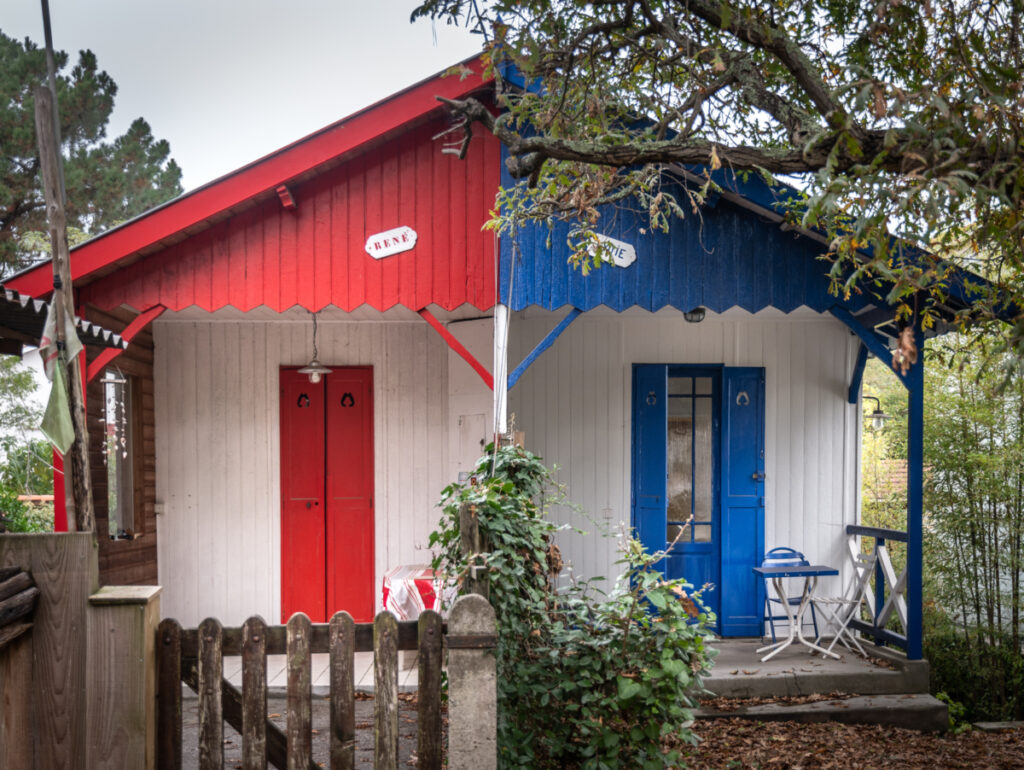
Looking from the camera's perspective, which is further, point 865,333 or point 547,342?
point 865,333

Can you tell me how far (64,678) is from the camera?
10.5 feet

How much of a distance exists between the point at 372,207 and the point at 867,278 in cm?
389

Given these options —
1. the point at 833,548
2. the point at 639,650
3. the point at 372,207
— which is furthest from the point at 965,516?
the point at 372,207

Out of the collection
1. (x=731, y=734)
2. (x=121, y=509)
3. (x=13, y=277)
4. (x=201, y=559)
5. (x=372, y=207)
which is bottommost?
(x=731, y=734)

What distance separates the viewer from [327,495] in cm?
766

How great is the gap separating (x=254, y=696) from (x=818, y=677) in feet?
14.9

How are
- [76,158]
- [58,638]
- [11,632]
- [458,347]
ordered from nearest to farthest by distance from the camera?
[11,632] → [58,638] → [458,347] → [76,158]

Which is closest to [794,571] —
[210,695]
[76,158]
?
[210,695]

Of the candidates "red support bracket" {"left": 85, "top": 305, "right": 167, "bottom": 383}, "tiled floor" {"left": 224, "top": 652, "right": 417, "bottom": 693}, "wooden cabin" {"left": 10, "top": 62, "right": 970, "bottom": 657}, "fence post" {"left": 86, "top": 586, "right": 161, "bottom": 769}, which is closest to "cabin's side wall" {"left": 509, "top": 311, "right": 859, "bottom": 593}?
"wooden cabin" {"left": 10, "top": 62, "right": 970, "bottom": 657}

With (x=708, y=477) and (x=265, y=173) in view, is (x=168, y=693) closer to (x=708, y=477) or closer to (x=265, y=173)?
(x=265, y=173)

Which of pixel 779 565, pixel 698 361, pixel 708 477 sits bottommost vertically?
pixel 779 565

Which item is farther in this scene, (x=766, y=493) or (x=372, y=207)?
(x=766, y=493)

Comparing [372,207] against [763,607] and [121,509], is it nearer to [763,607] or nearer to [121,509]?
[121,509]

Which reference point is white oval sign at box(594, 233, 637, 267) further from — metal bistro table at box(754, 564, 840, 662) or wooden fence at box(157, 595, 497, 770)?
wooden fence at box(157, 595, 497, 770)
